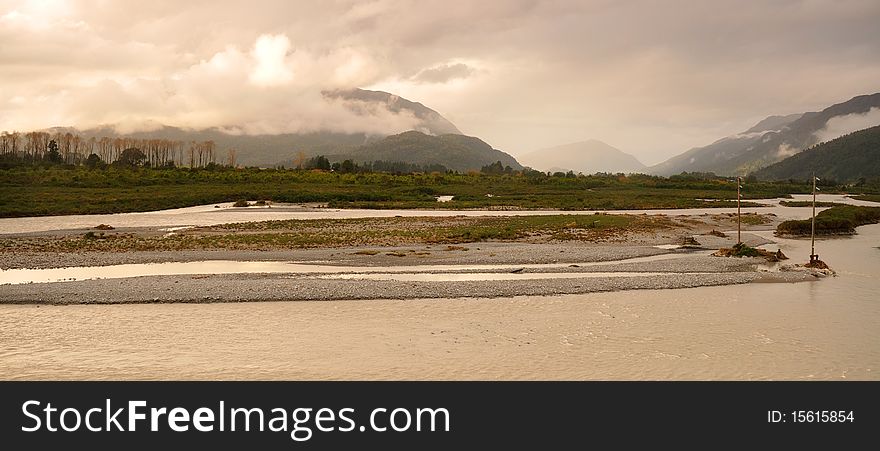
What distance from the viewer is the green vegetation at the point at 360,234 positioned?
155 feet

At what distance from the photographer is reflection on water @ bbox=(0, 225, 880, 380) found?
1862 centimetres

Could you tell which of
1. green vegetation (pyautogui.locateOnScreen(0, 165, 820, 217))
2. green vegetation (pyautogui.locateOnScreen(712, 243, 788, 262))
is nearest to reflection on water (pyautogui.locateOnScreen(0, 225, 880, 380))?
green vegetation (pyautogui.locateOnScreen(712, 243, 788, 262))

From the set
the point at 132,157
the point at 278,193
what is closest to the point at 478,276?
the point at 278,193

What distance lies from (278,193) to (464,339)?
9014cm

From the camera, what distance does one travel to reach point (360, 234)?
5434 centimetres

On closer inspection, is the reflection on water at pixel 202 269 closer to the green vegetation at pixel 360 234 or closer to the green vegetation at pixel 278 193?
the green vegetation at pixel 360 234

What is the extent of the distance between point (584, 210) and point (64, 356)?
260ft

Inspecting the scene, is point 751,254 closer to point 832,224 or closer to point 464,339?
point 464,339

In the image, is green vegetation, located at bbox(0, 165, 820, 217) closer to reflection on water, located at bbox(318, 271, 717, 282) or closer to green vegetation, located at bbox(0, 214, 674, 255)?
green vegetation, located at bbox(0, 214, 674, 255)

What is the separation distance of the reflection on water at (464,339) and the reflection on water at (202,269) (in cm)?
794

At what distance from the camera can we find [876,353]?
814 inches
